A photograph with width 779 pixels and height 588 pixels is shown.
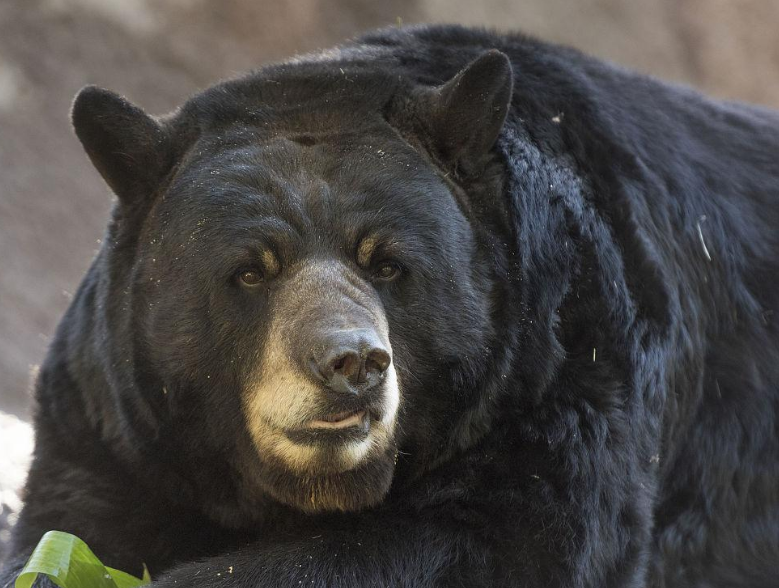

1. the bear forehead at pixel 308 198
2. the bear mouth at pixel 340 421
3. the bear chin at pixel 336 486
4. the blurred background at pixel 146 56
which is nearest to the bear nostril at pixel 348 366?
the bear mouth at pixel 340 421

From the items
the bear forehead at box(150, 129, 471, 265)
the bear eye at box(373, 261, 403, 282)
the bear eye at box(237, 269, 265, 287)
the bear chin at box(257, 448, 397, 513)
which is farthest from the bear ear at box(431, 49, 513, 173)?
the bear chin at box(257, 448, 397, 513)

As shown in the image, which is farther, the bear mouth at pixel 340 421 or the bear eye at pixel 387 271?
the bear eye at pixel 387 271

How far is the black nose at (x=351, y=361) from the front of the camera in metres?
3.31

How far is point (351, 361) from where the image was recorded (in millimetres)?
3305

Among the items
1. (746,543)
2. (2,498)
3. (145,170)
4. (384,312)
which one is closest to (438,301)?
(384,312)

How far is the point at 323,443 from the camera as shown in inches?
136

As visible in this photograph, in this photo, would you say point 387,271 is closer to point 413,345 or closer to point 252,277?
point 413,345

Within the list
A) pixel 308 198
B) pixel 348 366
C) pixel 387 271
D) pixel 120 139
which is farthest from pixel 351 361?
pixel 120 139

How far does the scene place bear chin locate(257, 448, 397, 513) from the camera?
11.8ft

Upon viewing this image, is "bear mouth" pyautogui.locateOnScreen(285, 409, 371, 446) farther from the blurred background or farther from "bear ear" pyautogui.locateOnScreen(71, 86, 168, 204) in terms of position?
the blurred background

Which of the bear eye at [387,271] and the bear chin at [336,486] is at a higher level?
the bear eye at [387,271]

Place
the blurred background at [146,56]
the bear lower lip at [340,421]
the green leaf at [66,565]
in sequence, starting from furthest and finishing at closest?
the blurred background at [146,56], the green leaf at [66,565], the bear lower lip at [340,421]

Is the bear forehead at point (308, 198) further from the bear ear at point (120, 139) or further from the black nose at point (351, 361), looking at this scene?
the black nose at point (351, 361)

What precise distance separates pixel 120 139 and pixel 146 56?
7.09 metres
